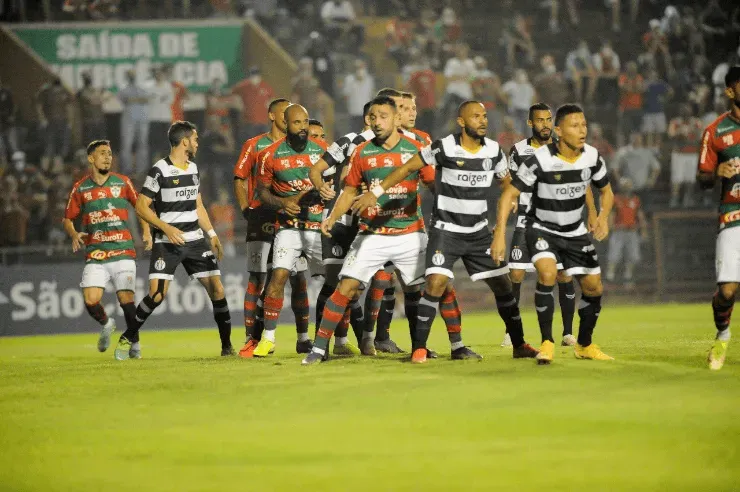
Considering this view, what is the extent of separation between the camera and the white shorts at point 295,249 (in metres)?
11.9

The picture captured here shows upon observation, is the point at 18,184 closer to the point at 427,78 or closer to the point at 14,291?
the point at 14,291

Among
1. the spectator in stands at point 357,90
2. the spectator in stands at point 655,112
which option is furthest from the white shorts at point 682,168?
the spectator in stands at point 357,90

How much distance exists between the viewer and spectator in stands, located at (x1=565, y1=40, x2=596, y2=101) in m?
28.0

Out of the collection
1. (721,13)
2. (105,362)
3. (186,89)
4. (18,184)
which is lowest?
(105,362)

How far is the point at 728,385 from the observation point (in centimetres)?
838

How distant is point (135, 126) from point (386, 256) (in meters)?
15.3

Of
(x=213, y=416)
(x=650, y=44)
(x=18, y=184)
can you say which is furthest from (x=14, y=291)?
(x=650, y=44)

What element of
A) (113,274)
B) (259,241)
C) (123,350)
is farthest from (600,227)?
(113,274)

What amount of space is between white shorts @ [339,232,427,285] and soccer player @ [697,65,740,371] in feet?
8.72

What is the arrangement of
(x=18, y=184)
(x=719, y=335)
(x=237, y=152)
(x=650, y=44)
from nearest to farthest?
(x=719, y=335), (x=18, y=184), (x=237, y=152), (x=650, y=44)

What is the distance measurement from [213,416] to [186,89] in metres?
19.3

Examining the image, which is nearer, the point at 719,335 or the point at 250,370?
the point at 719,335

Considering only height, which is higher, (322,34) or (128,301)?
(322,34)

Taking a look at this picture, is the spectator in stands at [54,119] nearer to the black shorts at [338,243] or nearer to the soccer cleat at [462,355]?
the black shorts at [338,243]
